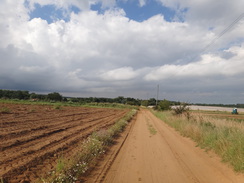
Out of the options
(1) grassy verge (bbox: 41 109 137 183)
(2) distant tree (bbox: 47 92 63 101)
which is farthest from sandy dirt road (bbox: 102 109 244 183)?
(2) distant tree (bbox: 47 92 63 101)

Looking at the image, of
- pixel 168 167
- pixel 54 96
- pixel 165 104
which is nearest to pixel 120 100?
pixel 54 96

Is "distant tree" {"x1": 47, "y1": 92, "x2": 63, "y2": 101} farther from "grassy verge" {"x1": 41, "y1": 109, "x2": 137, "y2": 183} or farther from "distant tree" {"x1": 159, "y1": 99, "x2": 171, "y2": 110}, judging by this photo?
"grassy verge" {"x1": 41, "y1": 109, "x2": 137, "y2": 183}

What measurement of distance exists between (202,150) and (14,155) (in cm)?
887

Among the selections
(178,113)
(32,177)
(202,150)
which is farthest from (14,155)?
(178,113)

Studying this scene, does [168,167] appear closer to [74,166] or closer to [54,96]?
[74,166]

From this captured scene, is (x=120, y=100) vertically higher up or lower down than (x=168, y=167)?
higher up

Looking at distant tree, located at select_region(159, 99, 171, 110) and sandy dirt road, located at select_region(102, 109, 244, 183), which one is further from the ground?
distant tree, located at select_region(159, 99, 171, 110)

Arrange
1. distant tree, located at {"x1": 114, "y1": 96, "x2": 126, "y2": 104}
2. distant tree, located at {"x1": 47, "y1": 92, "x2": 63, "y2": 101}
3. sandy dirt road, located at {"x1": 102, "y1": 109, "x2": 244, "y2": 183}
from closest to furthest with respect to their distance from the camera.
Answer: sandy dirt road, located at {"x1": 102, "y1": 109, "x2": 244, "y2": 183} < distant tree, located at {"x1": 47, "y1": 92, "x2": 63, "y2": 101} < distant tree, located at {"x1": 114, "y1": 96, "x2": 126, "y2": 104}

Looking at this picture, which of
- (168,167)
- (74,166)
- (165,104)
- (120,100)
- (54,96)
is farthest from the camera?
(120,100)

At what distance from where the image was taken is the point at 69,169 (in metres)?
5.64

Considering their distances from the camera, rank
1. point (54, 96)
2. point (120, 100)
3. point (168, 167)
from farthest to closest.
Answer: point (120, 100) → point (54, 96) → point (168, 167)

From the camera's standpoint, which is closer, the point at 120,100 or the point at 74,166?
the point at 74,166

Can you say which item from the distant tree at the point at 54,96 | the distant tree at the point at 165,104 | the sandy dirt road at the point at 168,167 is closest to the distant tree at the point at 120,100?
the distant tree at the point at 54,96

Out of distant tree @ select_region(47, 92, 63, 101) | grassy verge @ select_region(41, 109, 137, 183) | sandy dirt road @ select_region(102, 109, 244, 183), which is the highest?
distant tree @ select_region(47, 92, 63, 101)
